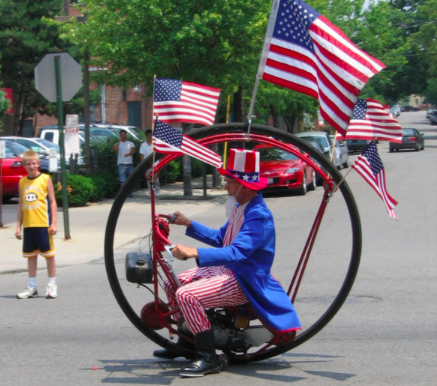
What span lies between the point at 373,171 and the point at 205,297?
5.07 ft

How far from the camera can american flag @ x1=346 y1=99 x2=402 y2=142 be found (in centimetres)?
561

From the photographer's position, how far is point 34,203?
8.62 metres

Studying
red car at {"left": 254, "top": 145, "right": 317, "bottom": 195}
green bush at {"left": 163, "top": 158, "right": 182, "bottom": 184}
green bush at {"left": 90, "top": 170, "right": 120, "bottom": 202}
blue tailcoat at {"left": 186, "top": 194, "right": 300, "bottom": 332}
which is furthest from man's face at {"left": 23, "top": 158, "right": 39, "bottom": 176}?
green bush at {"left": 163, "top": 158, "right": 182, "bottom": 184}

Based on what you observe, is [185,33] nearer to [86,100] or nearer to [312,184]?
[86,100]

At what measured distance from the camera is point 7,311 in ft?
26.3

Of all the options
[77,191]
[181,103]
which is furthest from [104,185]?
[181,103]

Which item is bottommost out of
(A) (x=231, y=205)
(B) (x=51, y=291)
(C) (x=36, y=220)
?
(B) (x=51, y=291)

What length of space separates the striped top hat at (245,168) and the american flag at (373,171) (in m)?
0.77

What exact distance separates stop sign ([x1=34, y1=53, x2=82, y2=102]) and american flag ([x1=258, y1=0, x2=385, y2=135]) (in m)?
7.79

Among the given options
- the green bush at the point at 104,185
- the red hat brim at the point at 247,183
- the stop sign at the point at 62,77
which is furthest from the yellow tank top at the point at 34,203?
the green bush at the point at 104,185

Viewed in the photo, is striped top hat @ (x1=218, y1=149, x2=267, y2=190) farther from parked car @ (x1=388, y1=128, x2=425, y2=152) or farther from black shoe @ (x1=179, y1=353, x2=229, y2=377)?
parked car @ (x1=388, y1=128, x2=425, y2=152)

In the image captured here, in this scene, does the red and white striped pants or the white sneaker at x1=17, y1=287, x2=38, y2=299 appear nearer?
the red and white striped pants

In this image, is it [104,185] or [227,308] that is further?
[104,185]

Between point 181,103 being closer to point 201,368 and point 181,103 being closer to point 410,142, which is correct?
point 201,368
